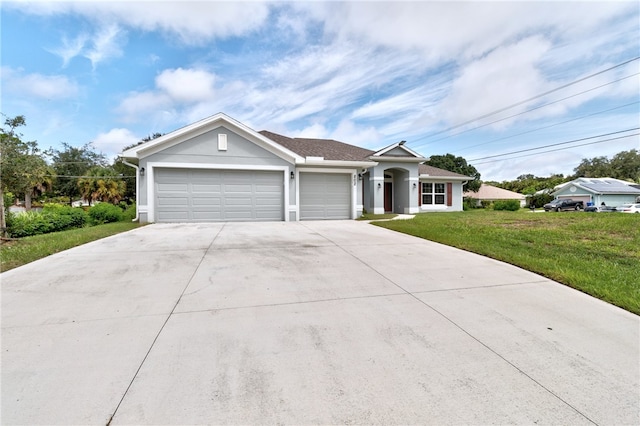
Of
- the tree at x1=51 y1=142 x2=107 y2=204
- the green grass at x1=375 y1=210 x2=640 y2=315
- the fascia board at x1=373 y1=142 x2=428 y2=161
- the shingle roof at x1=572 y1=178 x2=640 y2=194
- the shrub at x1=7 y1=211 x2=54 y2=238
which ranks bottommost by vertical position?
the green grass at x1=375 y1=210 x2=640 y2=315

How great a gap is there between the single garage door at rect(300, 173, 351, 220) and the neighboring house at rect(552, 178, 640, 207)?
34.6 metres

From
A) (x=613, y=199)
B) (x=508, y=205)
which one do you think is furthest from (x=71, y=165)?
(x=613, y=199)

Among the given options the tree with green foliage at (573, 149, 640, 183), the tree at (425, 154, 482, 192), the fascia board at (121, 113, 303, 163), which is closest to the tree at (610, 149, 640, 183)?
the tree with green foliage at (573, 149, 640, 183)

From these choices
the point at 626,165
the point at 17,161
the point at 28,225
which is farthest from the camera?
the point at 626,165

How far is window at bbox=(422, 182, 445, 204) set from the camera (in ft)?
67.6

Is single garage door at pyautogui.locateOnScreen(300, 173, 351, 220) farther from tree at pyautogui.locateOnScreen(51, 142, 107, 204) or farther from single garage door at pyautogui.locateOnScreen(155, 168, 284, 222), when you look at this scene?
tree at pyautogui.locateOnScreen(51, 142, 107, 204)

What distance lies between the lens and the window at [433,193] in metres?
20.6

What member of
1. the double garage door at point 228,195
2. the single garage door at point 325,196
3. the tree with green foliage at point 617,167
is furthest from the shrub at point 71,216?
the tree with green foliage at point 617,167

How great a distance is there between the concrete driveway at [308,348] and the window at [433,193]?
642 inches

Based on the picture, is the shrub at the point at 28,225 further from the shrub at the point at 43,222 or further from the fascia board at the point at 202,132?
the fascia board at the point at 202,132

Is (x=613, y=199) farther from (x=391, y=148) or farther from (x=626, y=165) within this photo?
(x=391, y=148)

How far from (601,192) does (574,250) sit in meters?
37.1

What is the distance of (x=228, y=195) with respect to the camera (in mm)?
12461

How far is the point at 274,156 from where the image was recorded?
12953 millimetres
